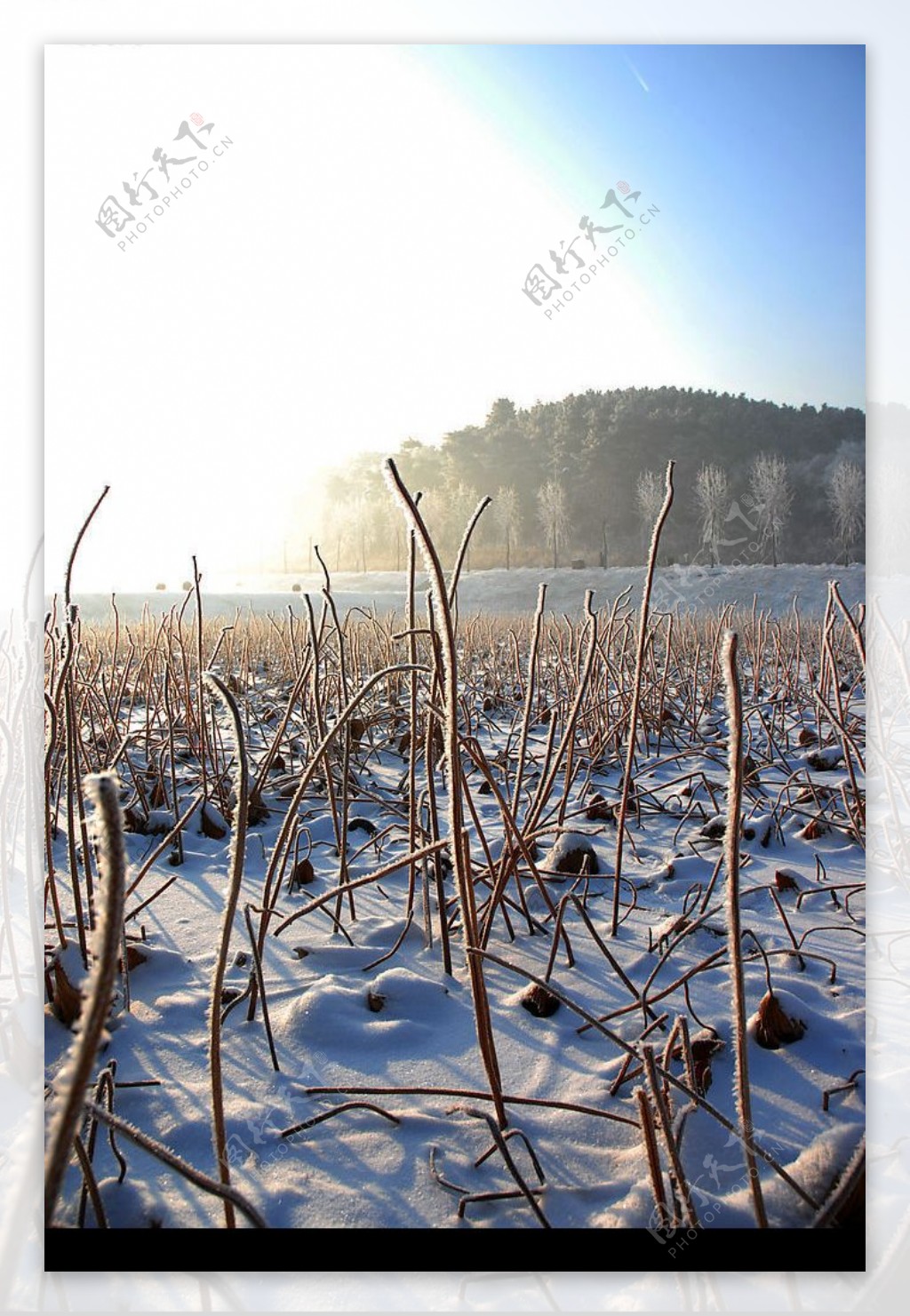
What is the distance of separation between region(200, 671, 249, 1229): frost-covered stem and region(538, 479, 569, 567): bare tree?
125 inches

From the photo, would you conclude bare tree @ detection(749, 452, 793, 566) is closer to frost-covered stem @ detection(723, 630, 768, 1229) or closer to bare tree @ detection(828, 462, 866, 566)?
bare tree @ detection(828, 462, 866, 566)

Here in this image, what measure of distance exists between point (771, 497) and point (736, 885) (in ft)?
6.43

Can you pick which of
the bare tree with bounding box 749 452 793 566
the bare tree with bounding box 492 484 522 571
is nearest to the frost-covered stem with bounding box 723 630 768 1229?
the bare tree with bounding box 749 452 793 566

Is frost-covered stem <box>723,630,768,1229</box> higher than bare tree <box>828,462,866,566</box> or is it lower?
lower

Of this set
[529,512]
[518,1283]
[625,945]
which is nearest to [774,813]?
[625,945]

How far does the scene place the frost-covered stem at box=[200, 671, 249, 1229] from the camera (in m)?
0.53

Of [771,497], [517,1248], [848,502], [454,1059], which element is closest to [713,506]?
[771,497]

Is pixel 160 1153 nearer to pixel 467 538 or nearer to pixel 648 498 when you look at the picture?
pixel 467 538

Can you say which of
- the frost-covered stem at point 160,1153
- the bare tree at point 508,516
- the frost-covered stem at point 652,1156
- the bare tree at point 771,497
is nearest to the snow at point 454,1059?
the frost-covered stem at point 652,1156

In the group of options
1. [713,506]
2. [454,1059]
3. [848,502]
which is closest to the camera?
[454,1059]

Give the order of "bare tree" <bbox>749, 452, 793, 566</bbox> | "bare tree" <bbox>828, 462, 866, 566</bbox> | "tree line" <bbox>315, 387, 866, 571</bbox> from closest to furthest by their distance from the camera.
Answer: "bare tree" <bbox>828, 462, 866, 566</bbox> → "tree line" <bbox>315, 387, 866, 571</bbox> → "bare tree" <bbox>749, 452, 793, 566</bbox>

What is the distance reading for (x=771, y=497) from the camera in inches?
90.0

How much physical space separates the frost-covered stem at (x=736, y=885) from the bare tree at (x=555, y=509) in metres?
3.11

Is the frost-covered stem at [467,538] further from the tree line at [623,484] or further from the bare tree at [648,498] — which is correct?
the bare tree at [648,498]
